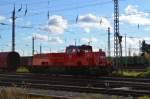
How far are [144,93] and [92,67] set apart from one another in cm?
1906

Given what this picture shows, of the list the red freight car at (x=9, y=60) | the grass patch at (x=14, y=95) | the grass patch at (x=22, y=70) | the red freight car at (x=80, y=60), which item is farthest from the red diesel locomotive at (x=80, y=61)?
the grass patch at (x=14, y=95)

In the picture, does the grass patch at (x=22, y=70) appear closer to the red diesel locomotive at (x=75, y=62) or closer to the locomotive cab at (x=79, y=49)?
the red diesel locomotive at (x=75, y=62)

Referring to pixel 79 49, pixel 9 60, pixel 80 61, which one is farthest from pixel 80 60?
pixel 9 60

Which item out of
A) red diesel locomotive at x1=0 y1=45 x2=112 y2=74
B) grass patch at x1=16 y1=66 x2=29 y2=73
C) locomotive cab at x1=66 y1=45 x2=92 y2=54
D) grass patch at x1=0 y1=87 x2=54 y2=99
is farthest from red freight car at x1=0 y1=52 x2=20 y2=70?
grass patch at x1=0 y1=87 x2=54 y2=99

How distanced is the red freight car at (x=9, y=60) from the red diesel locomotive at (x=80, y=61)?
32.4ft

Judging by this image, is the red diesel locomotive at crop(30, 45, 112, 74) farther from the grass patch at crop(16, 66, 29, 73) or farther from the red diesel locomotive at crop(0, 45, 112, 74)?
the grass patch at crop(16, 66, 29, 73)

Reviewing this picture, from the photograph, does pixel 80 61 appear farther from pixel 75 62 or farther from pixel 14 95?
pixel 14 95

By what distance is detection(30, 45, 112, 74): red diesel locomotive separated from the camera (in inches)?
1490

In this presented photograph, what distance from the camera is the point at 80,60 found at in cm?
3862

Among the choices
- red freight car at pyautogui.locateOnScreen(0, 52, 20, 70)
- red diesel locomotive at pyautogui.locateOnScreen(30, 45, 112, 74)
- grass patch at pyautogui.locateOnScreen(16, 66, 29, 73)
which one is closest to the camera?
red diesel locomotive at pyautogui.locateOnScreen(30, 45, 112, 74)

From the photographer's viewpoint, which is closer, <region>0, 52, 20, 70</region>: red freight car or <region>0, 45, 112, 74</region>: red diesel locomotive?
<region>0, 45, 112, 74</region>: red diesel locomotive

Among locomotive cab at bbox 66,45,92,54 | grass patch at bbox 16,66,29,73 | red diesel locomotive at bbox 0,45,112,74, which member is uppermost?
locomotive cab at bbox 66,45,92,54

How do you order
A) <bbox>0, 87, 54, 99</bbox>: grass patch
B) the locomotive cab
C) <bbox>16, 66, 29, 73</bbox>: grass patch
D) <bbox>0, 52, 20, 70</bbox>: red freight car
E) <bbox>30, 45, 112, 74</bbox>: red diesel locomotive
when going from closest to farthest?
<bbox>0, 87, 54, 99</bbox>: grass patch, <bbox>30, 45, 112, 74</bbox>: red diesel locomotive, the locomotive cab, <bbox>16, 66, 29, 73</bbox>: grass patch, <bbox>0, 52, 20, 70</bbox>: red freight car

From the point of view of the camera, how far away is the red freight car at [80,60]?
37938 millimetres
